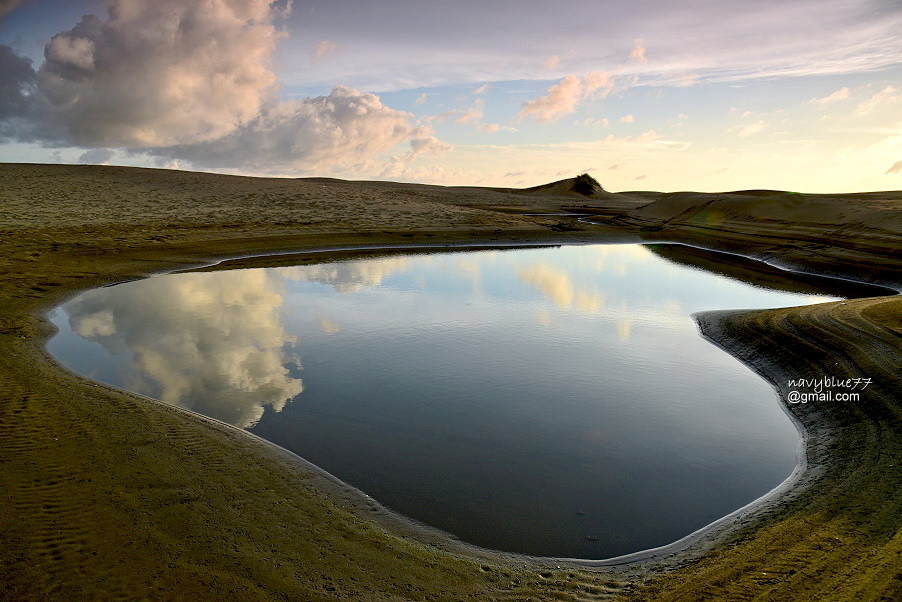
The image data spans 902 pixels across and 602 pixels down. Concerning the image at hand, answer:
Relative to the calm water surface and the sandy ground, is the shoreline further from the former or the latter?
the calm water surface

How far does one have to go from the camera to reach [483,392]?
11.9m

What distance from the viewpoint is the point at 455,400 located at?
11.4 metres

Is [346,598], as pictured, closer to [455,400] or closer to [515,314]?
[455,400]

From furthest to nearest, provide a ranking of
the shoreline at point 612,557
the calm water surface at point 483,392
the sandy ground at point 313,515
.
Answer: the calm water surface at point 483,392, the shoreline at point 612,557, the sandy ground at point 313,515

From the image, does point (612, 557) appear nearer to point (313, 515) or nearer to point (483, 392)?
point (313, 515)

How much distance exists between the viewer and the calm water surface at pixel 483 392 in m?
7.74

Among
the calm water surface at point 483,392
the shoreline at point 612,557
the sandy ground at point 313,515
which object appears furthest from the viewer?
the calm water surface at point 483,392

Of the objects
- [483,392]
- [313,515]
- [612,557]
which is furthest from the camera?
[483,392]

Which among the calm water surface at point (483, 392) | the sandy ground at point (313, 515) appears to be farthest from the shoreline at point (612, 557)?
the calm water surface at point (483, 392)

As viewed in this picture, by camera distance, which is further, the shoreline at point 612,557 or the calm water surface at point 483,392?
the calm water surface at point 483,392

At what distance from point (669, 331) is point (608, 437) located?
887 cm

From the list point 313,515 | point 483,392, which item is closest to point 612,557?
point 313,515

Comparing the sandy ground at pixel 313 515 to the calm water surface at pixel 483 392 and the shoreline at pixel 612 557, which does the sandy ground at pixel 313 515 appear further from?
the calm water surface at pixel 483 392

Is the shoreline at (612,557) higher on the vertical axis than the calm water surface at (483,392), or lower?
lower
